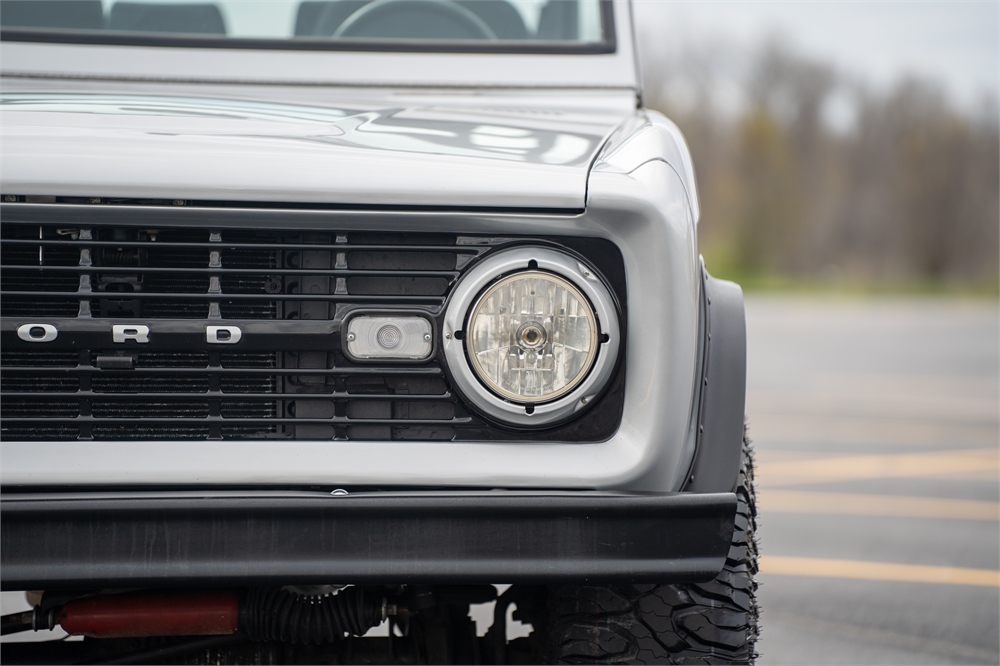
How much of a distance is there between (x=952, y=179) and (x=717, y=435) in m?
37.6

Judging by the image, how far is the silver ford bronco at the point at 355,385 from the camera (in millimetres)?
1642

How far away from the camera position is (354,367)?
1746 mm

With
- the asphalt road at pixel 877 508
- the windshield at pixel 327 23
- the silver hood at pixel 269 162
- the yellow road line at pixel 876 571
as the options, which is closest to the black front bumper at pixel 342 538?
the silver hood at pixel 269 162

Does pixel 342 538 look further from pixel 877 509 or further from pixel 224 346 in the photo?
pixel 877 509

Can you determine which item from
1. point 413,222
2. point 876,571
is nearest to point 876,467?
point 876,571

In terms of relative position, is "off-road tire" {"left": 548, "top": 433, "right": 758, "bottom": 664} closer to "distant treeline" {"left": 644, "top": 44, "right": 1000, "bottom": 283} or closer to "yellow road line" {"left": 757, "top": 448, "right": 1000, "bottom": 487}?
"yellow road line" {"left": 757, "top": 448, "right": 1000, "bottom": 487}

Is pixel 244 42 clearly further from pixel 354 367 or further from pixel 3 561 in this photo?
pixel 3 561

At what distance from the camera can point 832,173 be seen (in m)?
36.9

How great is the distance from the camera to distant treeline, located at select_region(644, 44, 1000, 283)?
34.5 metres

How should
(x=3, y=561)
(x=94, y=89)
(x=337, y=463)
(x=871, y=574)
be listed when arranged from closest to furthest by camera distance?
(x=3, y=561)
(x=337, y=463)
(x=94, y=89)
(x=871, y=574)

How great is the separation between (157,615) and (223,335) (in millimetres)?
517

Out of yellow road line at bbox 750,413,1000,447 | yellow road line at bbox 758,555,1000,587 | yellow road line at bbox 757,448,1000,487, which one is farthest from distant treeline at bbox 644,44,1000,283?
yellow road line at bbox 758,555,1000,587

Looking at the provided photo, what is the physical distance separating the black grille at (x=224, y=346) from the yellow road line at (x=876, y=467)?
180 inches

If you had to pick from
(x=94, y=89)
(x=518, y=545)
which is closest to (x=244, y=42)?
(x=94, y=89)
